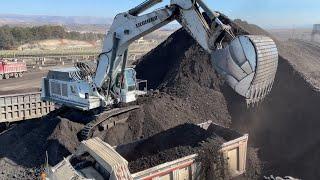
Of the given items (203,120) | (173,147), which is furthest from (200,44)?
(203,120)

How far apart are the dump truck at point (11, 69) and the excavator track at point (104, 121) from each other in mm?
24054

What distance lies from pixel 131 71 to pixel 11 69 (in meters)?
24.2

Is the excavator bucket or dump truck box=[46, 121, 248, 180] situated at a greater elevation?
the excavator bucket

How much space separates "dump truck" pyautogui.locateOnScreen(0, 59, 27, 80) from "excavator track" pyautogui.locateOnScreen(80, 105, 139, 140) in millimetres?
24054

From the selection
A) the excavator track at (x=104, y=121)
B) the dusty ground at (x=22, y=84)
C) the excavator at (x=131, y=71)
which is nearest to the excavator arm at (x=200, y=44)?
the excavator at (x=131, y=71)

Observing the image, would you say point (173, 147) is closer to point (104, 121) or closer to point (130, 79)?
point (104, 121)

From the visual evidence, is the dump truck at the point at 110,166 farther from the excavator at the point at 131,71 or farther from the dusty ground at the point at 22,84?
the dusty ground at the point at 22,84

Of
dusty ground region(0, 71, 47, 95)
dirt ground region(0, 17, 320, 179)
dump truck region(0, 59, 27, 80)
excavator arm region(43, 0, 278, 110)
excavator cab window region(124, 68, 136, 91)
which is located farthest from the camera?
dump truck region(0, 59, 27, 80)

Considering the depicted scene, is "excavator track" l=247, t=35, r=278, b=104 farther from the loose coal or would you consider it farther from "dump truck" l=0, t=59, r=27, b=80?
"dump truck" l=0, t=59, r=27, b=80

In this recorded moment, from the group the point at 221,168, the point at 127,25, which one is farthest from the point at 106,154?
the point at 127,25

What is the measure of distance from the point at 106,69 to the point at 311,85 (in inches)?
318

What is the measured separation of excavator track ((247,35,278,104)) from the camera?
1010 centimetres

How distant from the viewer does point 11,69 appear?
36594 mm

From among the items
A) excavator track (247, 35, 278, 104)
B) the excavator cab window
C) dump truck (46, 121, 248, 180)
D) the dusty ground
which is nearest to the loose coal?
dump truck (46, 121, 248, 180)
